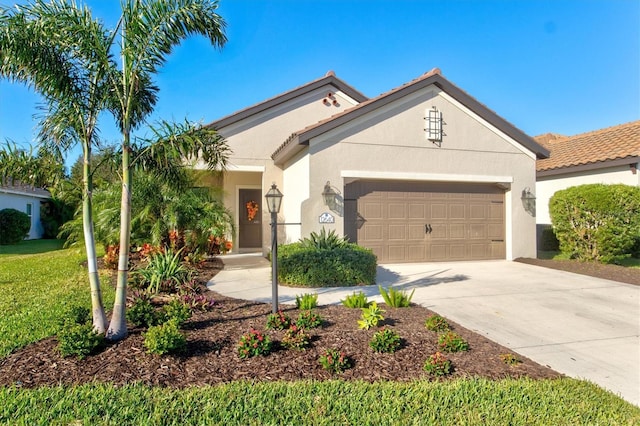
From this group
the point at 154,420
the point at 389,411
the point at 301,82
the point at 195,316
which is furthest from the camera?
the point at 301,82

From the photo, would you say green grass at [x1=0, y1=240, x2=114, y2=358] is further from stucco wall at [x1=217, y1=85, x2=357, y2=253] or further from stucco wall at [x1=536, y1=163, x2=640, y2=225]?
stucco wall at [x1=536, y1=163, x2=640, y2=225]

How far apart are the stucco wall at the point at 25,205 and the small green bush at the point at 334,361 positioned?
904 inches

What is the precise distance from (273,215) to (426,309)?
9.69ft

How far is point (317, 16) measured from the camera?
1028 cm

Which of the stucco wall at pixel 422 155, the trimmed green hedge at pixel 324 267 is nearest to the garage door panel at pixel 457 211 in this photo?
the stucco wall at pixel 422 155

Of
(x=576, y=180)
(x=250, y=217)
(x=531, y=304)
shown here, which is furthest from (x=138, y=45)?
(x=576, y=180)

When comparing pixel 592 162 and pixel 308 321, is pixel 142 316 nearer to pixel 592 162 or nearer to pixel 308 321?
pixel 308 321

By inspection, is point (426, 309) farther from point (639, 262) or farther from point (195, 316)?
point (639, 262)

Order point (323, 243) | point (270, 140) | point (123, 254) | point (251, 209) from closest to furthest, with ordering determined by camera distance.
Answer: point (123, 254) → point (323, 243) → point (270, 140) → point (251, 209)

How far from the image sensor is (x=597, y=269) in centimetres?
975

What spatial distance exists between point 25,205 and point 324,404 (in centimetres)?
2541

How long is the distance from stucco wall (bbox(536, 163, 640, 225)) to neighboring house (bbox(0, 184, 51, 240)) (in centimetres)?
2386

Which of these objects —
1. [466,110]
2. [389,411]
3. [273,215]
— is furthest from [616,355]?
[466,110]

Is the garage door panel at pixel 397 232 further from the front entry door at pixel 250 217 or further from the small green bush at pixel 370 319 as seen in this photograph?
the small green bush at pixel 370 319
